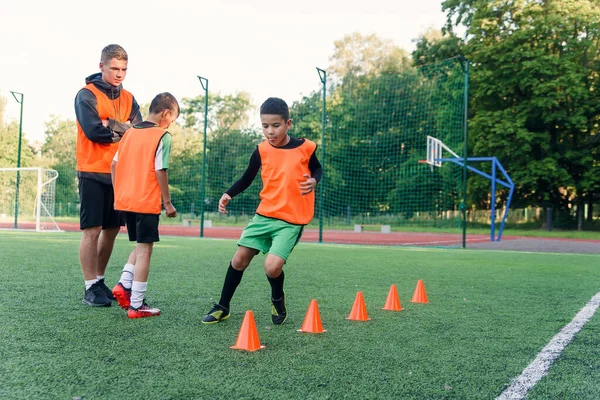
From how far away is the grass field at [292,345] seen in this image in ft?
8.65

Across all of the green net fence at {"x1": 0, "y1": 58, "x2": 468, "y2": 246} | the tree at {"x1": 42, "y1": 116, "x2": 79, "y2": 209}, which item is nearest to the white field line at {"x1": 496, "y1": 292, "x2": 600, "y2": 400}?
the green net fence at {"x1": 0, "y1": 58, "x2": 468, "y2": 246}

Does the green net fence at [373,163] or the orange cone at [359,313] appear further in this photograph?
the green net fence at [373,163]

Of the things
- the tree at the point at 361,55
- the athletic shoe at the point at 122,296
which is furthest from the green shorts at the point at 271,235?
the tree at the point at 361,55

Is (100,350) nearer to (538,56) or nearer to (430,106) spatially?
(430,106)

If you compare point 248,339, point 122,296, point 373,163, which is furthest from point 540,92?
point 248,339

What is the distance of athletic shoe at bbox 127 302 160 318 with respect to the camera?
4.28 meters

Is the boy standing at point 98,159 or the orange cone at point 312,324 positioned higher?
the boy standing at point 98,159

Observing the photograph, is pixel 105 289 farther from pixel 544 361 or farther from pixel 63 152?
pixel 63 152

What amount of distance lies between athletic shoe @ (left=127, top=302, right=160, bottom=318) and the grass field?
75 millimetres

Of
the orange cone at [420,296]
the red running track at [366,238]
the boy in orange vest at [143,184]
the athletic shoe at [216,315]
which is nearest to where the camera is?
the athletic shoe at [216,315]

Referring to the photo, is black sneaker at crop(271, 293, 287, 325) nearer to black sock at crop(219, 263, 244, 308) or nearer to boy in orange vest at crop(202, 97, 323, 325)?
boy in orange vest at crop(202, 97, 323, 325)

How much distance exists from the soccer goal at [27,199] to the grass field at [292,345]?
15.8 meters

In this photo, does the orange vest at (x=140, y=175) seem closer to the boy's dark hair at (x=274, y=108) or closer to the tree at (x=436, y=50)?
the boy's dark hair at (x=274, y=108)

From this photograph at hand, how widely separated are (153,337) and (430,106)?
22260mm
